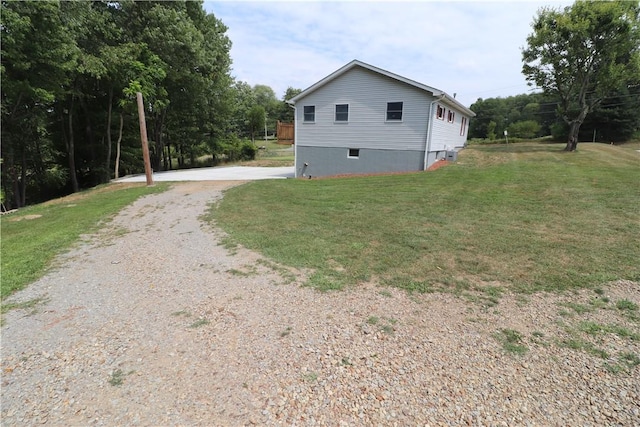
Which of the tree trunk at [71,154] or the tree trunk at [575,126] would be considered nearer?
the tree trunk at [71,154]

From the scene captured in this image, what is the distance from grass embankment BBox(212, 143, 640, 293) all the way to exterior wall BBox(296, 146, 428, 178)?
3.31 meters

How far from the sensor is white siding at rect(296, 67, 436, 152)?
540 inches

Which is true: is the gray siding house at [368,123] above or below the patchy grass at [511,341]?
above

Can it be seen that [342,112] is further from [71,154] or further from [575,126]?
[71,154]

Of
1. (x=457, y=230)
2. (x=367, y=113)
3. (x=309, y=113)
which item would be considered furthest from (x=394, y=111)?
(x=457, y=230)

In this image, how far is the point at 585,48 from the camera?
1675 centimetres

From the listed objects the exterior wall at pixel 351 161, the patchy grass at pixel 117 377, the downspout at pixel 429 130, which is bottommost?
the patchy grass at pixel 117 377

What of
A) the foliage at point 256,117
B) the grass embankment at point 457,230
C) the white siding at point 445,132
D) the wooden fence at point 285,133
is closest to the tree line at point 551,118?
the white siding at point 445,132

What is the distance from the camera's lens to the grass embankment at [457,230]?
13.6ft

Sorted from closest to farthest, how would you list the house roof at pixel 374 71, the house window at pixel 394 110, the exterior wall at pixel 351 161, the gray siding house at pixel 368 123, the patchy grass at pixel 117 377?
1. the patchy grass at pixel 117 377
2. the house roof at pixel 374 71
3. the gray siding house at pixel 368 123
4. the house window at pixel 394 110
5. the exterior wall at pixel 351 161

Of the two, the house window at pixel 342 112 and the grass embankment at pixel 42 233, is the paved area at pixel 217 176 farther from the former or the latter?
the grass embankment at pixel 42 233

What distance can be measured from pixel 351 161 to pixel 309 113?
3.43m

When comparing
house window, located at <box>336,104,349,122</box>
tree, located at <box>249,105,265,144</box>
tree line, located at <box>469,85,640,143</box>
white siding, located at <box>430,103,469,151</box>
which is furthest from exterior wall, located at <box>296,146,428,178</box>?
tree, located at <box>249,105,265,144</box>

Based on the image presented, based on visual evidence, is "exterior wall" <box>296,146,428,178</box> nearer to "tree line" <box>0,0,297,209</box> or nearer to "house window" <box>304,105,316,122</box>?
"house window" <box>304,105,316,122</box>
